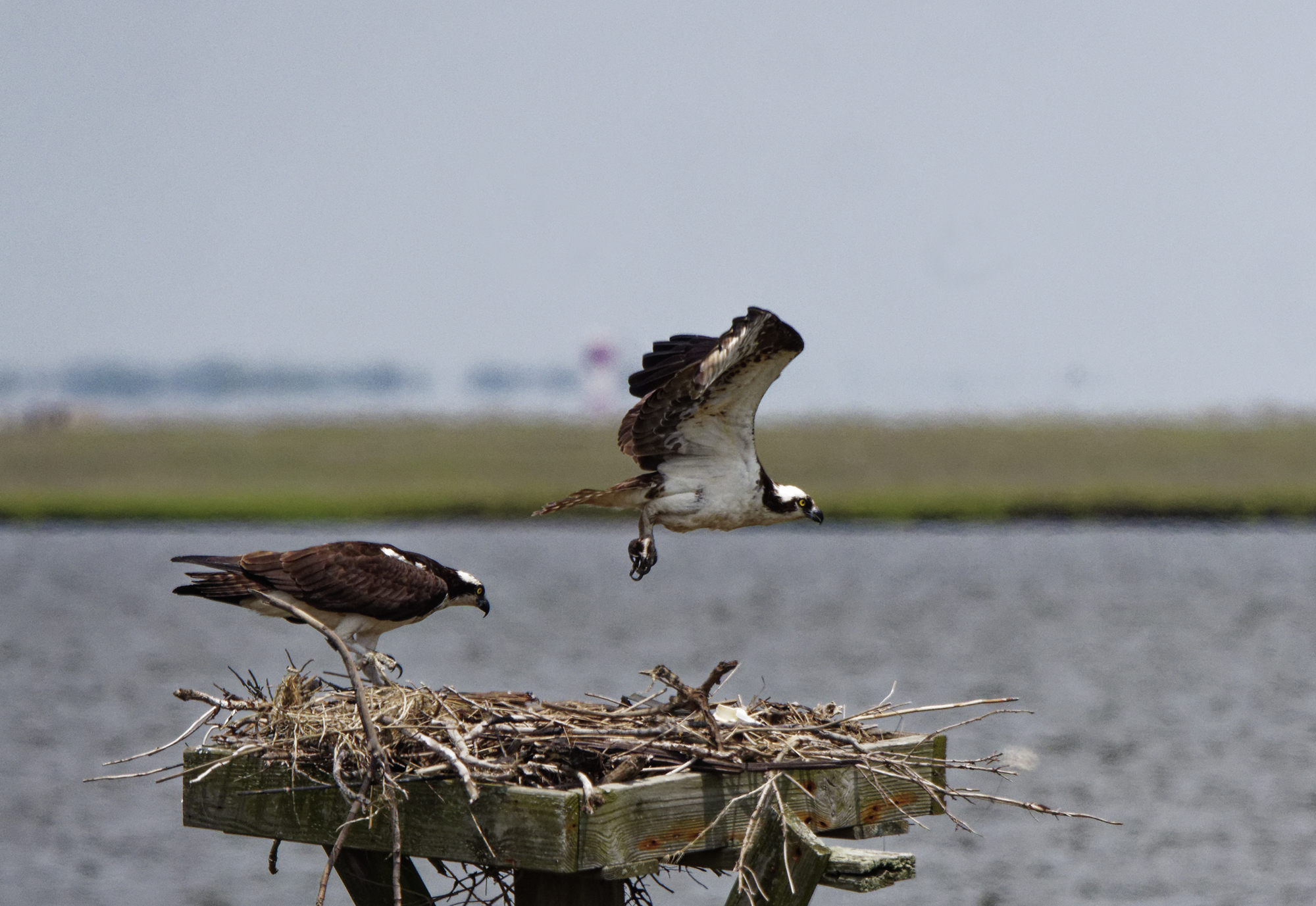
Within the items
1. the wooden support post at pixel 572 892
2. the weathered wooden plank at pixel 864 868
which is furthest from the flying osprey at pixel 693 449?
the weathered wooden plank at pixel 864 868

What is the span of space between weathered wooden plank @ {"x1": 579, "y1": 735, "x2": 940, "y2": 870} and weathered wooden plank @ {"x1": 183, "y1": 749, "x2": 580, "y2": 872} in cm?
10

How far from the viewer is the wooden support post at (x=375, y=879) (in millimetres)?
4977

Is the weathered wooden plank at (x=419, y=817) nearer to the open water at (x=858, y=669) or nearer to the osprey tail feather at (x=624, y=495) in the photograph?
the osprey tail feather at (x=624, y=495)

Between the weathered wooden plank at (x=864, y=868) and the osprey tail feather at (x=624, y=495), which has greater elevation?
the osprey tail feather at (x=624, y=495)

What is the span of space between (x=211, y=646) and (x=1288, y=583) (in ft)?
79.6

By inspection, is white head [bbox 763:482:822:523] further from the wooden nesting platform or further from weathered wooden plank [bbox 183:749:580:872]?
weathered wooden plank [bbox 183:749:580:872]

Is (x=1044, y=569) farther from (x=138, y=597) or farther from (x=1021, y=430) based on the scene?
(x=138, y=597)

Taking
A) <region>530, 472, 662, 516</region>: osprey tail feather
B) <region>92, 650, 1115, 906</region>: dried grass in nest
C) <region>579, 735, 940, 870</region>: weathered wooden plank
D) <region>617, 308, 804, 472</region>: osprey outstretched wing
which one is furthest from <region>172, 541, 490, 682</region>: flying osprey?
<region>579, 735, 940, 870</region>: weathered wooden plank

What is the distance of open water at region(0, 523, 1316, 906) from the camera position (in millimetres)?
13227

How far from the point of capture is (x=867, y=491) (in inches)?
1800

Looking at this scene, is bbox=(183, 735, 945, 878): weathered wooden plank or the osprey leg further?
the osprey leg

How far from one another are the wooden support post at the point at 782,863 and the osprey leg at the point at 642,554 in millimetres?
1636

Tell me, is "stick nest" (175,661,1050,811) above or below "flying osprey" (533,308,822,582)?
below

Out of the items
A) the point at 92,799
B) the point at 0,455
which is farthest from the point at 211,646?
the point at 0,455
